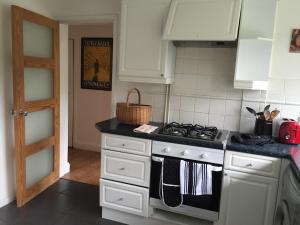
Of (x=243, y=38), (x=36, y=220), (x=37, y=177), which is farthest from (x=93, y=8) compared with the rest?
(x=36, y=220)

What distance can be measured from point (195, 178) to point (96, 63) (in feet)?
9.17

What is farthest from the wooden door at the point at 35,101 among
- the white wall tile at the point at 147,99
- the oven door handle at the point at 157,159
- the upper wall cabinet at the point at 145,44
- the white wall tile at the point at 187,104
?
the white wall tile at the point at 187,104

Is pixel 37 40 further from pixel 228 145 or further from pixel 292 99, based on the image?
pixel 292 99

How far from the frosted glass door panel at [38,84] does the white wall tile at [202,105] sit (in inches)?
67.8

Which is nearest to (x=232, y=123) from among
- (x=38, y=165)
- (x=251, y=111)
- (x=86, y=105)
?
(x=251, y=111)

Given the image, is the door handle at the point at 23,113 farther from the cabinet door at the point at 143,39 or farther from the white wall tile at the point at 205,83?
the white wall tile at the point at 205,83

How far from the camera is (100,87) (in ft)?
13.8

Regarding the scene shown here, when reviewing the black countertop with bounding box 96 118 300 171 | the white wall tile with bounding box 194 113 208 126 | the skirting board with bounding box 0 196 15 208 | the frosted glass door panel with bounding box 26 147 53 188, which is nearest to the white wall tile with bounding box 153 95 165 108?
the white wall tile with bounding box 194 113 208 126

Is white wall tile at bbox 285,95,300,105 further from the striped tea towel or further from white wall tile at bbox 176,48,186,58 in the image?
white wall tile at bbox 176,48,186,58

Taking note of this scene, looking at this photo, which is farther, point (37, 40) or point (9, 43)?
point (37, 40)

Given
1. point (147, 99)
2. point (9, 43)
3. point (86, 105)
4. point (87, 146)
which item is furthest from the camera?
point (87, 146)

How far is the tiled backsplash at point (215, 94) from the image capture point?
2365 mm

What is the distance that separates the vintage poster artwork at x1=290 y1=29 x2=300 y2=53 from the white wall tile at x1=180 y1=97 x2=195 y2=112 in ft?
3.31

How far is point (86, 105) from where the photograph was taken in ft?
14.3
